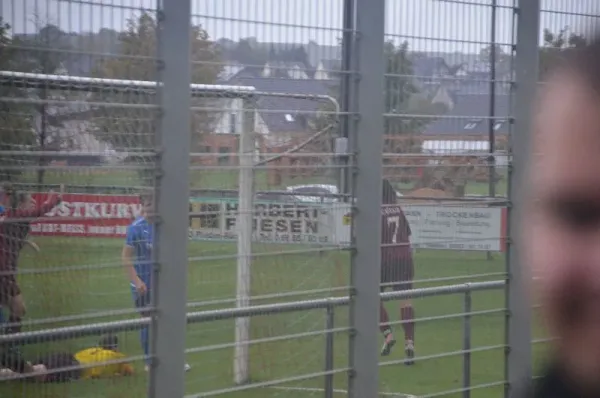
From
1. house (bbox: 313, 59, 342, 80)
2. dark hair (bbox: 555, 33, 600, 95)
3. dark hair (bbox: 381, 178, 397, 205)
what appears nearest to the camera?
dark hair (bbox: 555, 33, 600, 95)

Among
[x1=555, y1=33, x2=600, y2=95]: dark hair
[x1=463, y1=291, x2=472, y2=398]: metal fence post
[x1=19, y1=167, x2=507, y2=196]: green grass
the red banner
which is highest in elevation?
[x1=555, y1=33, x2=600, y2=95]: dark hair

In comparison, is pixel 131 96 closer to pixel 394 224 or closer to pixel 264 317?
pixel 264 317

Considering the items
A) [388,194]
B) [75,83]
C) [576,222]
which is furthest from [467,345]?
[576,222]

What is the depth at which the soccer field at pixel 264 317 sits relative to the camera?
3.79 m

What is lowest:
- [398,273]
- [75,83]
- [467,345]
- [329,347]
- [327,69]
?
[467,345]

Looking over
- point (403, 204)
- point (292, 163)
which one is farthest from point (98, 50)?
point (403, 204)

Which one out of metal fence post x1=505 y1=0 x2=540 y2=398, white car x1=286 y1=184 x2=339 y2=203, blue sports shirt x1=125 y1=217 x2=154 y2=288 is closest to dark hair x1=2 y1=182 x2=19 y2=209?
blue sports shirt x1=125 y1=217 x2=154 y2=288

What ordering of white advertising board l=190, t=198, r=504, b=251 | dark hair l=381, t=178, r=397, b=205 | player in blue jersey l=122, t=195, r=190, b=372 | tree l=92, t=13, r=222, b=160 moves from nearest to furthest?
tree l=92, t=13, r=222, b=160
player in blue jersey l=122, t=195, r=190, b=372
white advertising board l=190, t=198, r=504, b=251
dark hair l=381, t=178, r=397, b=205

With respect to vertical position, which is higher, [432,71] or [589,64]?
[432,71]

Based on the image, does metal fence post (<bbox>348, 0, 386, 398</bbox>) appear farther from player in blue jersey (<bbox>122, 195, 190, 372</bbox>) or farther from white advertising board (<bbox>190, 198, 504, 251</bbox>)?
player in blue jersey (<bbox>122, 195, 190, 372</bbox>)

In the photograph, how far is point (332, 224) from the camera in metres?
4.87

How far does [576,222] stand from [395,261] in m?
4.01

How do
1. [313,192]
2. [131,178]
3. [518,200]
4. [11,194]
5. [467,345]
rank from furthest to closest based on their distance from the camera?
[467,345]
[518,200]
[313,192]
[131,178]
[11,194]

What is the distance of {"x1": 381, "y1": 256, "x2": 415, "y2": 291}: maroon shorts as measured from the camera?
5.18 m
